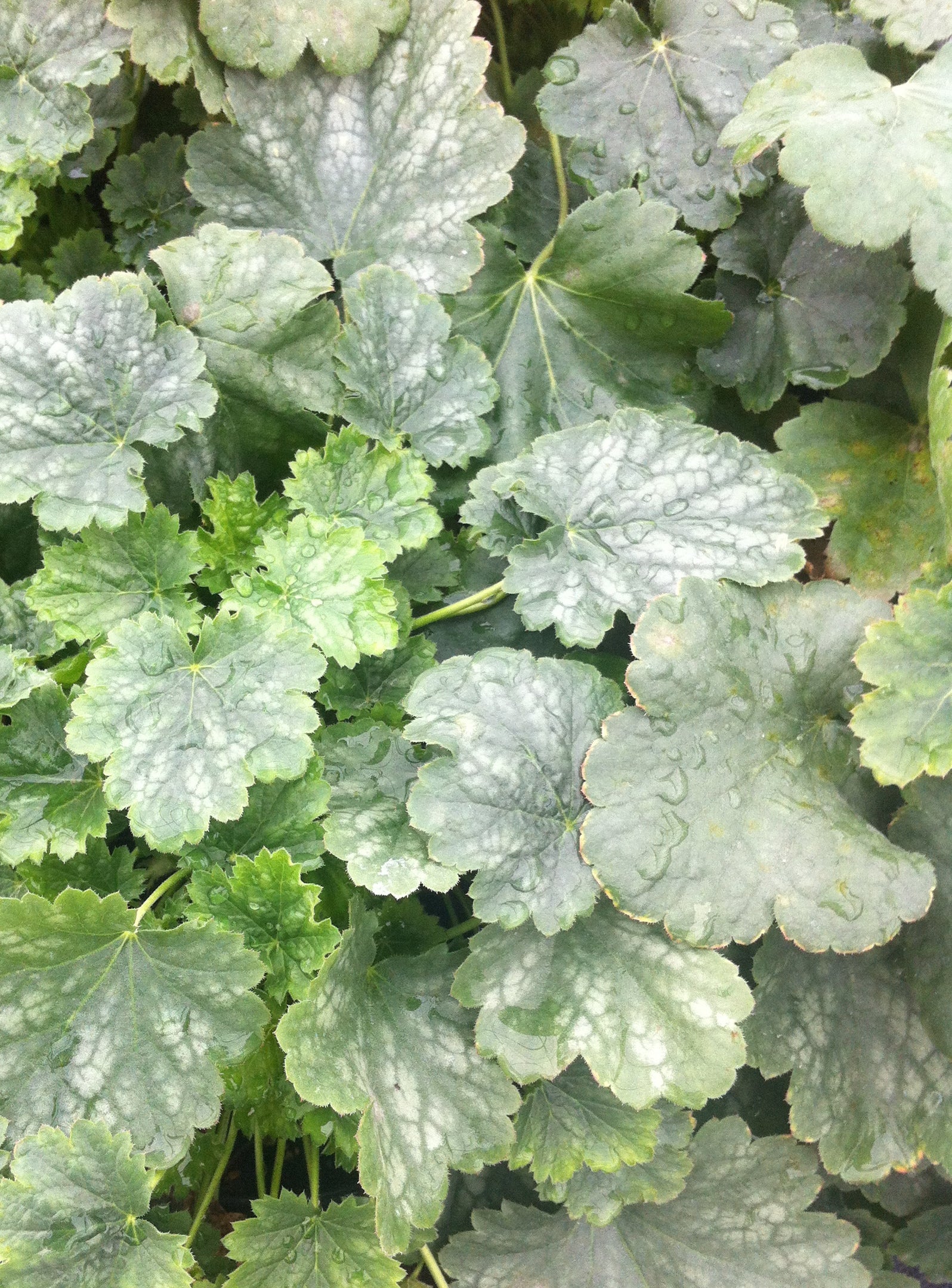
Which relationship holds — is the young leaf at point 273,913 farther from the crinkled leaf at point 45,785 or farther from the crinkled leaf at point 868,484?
the crinkled leaf at point 868,484

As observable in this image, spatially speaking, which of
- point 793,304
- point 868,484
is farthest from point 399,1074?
point 793,304

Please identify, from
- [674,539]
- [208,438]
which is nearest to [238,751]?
[208,438]

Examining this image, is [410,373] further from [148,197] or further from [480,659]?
[148,197]

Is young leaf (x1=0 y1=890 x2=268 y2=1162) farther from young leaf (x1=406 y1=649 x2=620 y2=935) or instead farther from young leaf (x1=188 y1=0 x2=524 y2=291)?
young leaf (x1=188 y1=0 x2=524 y2=291)

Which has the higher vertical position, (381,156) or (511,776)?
(381,156)

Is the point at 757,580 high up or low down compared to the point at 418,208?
down

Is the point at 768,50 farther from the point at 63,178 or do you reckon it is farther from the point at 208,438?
the point at 63,178
